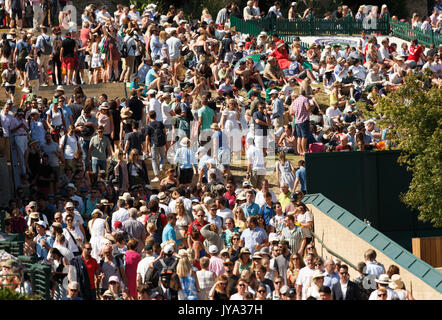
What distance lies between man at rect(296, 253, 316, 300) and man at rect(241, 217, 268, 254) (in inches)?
83.9

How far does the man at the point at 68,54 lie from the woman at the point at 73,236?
1138 centimetres

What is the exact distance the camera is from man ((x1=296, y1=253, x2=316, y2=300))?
57.1 ft

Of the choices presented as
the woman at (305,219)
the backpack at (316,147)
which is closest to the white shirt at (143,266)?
the woman at (305,219)

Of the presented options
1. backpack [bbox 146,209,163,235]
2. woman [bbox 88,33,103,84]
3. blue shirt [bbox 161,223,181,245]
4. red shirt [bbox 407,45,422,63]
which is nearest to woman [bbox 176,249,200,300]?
blue shirt [bbox 161,223,181,245]

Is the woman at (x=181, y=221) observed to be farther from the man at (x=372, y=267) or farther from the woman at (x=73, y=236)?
the man at (x=372, y=267)

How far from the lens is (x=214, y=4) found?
4625 cm

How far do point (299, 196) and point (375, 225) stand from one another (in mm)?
5101

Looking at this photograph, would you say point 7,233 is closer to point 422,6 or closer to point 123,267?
point 123,267

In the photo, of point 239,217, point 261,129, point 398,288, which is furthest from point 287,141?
point 398,288

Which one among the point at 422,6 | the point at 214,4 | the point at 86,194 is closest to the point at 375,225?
the point at 86,194

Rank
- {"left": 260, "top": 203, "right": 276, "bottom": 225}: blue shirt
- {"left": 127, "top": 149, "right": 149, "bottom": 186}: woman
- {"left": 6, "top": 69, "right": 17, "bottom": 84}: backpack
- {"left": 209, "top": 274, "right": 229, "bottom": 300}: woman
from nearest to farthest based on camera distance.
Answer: {"left": 209, "top": 274, "right": 229, "bottom": 300}: woman, {"left": 260, "top": 203, "right": 276, "bottom": 225}: blue shirt, {"left": 127, "top": 149, "right": 149, "bottom": 186}: woman, {"left": 6, "top": 69, "right": 17, "bottom": 84}: backpack

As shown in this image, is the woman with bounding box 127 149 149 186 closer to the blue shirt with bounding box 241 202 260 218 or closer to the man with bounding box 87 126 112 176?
the man with bounding box 87 126 112 176

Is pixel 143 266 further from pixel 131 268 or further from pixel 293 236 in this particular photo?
pixel 293 236

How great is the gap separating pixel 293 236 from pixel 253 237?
2.81 feet
